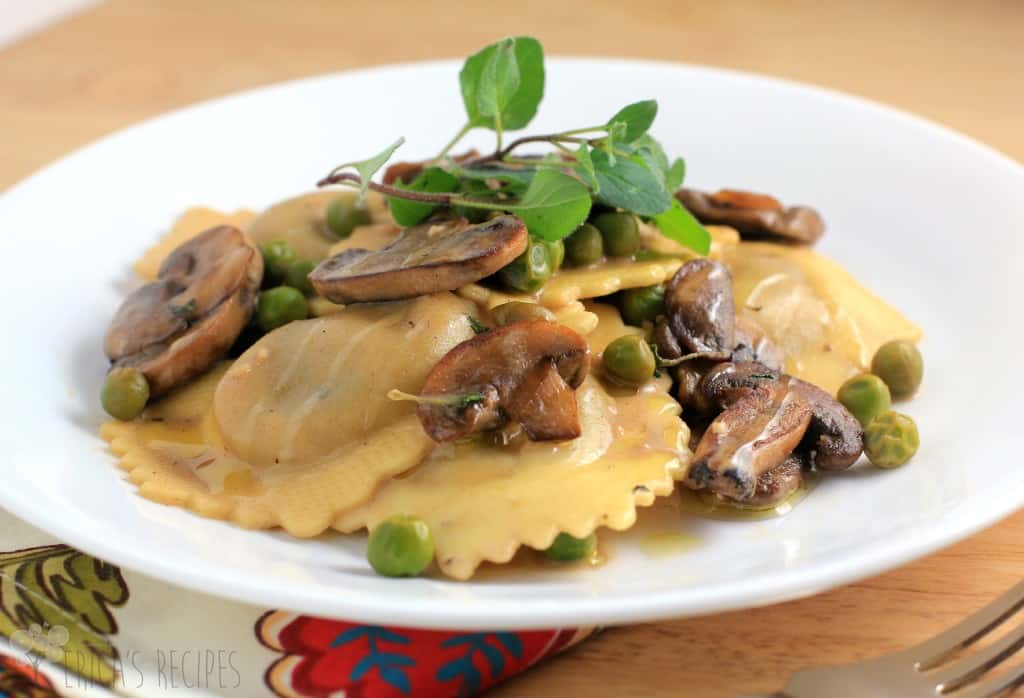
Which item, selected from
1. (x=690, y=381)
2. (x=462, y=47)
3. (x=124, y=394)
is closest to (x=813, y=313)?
(x=690, y=381)

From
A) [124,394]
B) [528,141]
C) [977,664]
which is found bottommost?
[977,664]

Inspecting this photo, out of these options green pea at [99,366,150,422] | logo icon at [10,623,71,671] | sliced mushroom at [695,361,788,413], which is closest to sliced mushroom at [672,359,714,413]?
sliced mushroom at [695,361,788,413]

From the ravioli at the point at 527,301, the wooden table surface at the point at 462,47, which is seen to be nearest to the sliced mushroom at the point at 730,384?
the ravioli at the point at 527,301

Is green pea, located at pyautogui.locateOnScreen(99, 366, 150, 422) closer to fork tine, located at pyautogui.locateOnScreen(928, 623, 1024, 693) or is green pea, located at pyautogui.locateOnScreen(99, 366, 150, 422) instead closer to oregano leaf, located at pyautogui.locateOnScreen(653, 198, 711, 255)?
oregano leaf, located at pyautogui.locateOnScreen(653, 198, 711, 255)

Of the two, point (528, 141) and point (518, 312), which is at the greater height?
point (528, 141)

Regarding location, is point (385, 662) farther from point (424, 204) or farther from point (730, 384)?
point (424, 204)

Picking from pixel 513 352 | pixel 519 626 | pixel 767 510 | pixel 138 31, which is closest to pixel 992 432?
pixel 767 510
